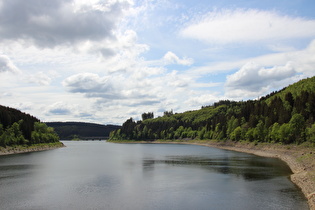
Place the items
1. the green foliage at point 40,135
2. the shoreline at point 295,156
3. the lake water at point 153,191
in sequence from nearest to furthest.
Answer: the lake water at point 153,191 → the shoreline at point 295,156 → the green foliage at point 40,135

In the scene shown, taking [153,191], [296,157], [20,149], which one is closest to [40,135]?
[20,149]

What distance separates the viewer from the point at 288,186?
4309 centimetres

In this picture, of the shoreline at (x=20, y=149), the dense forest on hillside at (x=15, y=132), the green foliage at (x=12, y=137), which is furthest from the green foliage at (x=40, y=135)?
the green foliage at (x=12, y=137)

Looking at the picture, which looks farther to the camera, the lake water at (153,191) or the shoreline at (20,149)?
the shoreline at (20,149)

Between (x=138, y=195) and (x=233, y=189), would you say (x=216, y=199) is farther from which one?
(x=138, y=195)

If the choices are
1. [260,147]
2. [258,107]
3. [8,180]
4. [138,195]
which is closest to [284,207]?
[138,195]

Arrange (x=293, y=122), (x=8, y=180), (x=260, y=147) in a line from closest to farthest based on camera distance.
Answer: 1. (x=8, y=180)
2. (x=293, y=122)
3. (x=260, y=147)

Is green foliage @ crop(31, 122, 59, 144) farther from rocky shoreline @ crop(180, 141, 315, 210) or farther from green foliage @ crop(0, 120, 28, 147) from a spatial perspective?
rocky shoreline @ crop(180, 141, 315, 210)

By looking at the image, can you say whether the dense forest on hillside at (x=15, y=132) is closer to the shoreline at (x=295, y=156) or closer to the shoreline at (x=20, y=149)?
the shoreline at (x=20, y=149)

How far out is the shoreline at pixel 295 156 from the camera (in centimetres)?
4019

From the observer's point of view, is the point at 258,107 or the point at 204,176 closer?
the point at 204,176

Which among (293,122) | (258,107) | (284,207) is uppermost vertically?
(258,107)

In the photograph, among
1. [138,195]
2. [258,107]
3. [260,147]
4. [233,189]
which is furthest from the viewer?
[258,107]

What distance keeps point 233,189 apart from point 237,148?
100 meters
